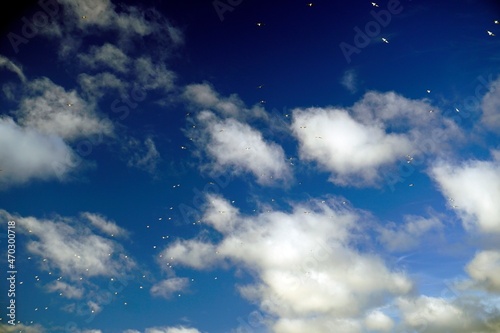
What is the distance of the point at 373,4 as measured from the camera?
29703 millimetres

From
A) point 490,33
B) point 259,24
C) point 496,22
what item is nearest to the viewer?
point 496,22

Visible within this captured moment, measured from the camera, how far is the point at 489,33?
27.0 meters

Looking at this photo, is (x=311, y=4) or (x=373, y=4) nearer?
(x=311, y=4)

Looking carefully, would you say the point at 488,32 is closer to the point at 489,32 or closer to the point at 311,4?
the point at 489,32

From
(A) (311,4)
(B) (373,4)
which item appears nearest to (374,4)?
(B) (373,4)

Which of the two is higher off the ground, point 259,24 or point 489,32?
point 259,24

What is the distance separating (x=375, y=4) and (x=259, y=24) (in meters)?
11.6

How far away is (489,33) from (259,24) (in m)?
20.8

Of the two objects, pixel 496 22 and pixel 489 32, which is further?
pixel 489 32

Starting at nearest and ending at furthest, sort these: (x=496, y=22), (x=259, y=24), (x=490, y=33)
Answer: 1. (x=496, y=22)
2. (x=490, y=33)
3. (x=259, y=24)

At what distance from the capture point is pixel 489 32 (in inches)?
1064

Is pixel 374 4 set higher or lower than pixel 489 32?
higher

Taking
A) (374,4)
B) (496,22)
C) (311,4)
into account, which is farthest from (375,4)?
(496,22)

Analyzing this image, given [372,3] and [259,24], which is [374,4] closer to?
[372,3]
